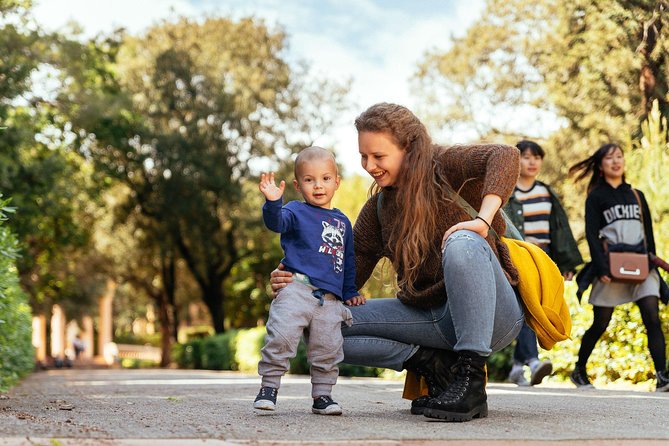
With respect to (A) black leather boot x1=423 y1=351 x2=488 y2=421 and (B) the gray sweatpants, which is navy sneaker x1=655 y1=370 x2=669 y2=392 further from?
(B) the gray sweatpants

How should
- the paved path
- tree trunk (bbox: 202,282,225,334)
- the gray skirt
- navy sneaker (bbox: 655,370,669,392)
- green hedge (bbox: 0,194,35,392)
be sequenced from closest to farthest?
1. the paved path
2. green hedge (bbox: 0,194,35,392)
3. navy sneaker (bbox: 655,370,669,392)
4. the gray skirt
5. tree trunk (bbox: 202,282,225,334)

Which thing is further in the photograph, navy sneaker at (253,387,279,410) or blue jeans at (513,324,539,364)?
blue jeans at (513,324,539,364)

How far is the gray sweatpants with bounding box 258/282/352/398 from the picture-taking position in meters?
3.99

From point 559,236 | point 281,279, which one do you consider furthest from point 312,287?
point 559,236

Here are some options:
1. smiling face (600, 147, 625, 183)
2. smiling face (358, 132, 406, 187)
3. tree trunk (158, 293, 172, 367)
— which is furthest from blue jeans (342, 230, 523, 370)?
tree trunk (158, 293, 172, 367)

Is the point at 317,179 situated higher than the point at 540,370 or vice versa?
the point at 317,179

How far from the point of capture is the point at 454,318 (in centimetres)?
380

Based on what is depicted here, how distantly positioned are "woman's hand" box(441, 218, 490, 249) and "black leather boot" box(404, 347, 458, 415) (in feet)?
2.19

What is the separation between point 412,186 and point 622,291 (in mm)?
3665

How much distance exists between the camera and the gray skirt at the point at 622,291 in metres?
6.83

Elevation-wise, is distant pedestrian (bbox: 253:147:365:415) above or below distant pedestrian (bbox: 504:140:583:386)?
below

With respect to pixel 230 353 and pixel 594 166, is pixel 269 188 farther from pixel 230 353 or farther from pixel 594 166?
pixel 230 353

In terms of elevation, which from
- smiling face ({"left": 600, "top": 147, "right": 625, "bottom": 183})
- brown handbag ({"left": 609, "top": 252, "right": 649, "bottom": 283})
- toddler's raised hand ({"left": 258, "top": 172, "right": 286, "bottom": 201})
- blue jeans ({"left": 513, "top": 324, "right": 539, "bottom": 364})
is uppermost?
smiling face ({"left": 600, "top": 147, "right": 625, "bottom": 183})

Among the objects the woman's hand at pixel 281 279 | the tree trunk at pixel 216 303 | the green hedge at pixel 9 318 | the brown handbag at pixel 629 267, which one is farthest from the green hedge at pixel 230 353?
the woman's hand at pixel 281 279
